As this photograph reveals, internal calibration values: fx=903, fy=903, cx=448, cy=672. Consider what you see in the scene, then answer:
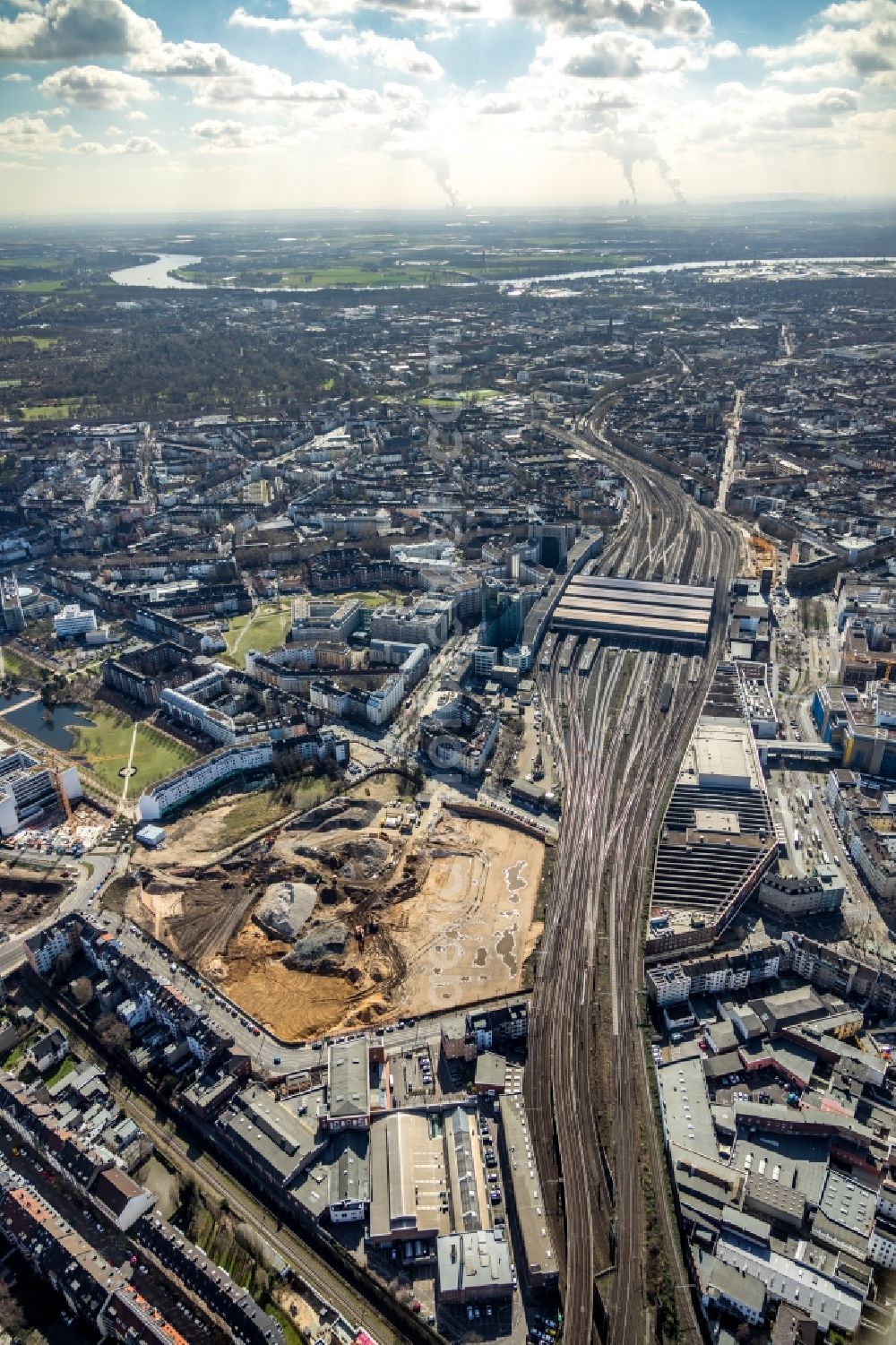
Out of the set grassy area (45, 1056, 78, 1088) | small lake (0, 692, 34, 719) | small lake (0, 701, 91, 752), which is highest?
small lake (0, 692, 34, 719)

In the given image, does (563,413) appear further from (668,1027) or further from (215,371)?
(668,1027)

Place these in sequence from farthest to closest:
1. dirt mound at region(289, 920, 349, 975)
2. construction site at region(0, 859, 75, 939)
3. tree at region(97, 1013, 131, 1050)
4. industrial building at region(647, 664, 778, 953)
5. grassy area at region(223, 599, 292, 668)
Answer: grassy area at region(223, 599, 292, 668) < construction site at region(0, 859, 75, 939) < industrial building at region(647, 664, 778, 953) < dirt mound at region(289, 920, 349, 975) < tree at region(97, 1013, 131, 1050)

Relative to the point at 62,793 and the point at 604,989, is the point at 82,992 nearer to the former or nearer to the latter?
the point at 62,793

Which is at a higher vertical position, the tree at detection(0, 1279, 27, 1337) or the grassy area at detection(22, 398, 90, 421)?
the grassy area at detection(22, 398, 90, 421)

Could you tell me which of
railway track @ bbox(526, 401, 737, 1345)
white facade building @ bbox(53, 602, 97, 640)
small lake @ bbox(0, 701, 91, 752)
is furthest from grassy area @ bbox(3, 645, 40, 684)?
railway track @ bbox(526, 401, 737, 1345)

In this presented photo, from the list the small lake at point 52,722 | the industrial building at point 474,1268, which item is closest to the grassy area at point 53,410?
the small lake at point 52,722

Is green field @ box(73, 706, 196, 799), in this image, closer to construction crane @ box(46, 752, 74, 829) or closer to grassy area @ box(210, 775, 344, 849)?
construction crane @ box(46, 752, 74, 829)

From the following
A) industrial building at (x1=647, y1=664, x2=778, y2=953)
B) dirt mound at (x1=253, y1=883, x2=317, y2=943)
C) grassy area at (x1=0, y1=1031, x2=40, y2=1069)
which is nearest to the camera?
grassy area at (x1=0, y1=1031, x2=40, y2=1069)
